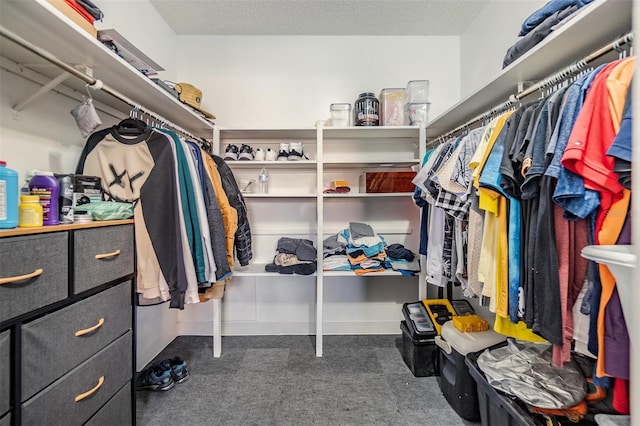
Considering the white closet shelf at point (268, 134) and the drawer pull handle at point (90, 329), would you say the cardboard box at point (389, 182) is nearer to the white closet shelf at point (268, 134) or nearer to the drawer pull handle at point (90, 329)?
the white closet shelf at point (268, 134)

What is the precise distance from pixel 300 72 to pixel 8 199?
2.13m

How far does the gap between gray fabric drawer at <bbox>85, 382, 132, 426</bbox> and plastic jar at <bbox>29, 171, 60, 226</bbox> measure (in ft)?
2.37

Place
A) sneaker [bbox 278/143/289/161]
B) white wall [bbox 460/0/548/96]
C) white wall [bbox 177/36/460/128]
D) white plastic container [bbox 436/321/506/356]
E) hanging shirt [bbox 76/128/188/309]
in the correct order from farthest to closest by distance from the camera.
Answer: white wall [bbox 177/36/460/128] → sneaker [bbox 278/143/289/161] → white wall [bbox 460/0/548/96] → white plastic container [bbox 436/321/506/356] → hanging shirt [bbox 76/128/188/309]

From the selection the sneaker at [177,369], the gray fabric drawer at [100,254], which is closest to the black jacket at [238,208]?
the gray fabric drawer at [100,254]

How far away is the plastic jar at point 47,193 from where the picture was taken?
2.87 feet

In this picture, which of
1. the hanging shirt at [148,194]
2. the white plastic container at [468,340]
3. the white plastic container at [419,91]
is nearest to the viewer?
the hanging shirt at [148,194]

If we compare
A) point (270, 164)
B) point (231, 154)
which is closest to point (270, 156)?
point (270, 164)

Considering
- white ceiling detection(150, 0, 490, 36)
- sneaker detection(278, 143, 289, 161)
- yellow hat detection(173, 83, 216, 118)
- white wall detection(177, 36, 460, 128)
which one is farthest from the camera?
white wall detection(177, 36, 460, 128)

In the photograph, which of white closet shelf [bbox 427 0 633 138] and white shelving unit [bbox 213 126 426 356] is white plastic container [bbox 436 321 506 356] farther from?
white closet shelf [bbox 427 0 633 138]

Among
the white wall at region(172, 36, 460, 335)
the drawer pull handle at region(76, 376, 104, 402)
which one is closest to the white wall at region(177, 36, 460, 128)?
the white wall at region(172, 36, 460, 335)

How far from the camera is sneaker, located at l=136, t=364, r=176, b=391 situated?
1607 mm

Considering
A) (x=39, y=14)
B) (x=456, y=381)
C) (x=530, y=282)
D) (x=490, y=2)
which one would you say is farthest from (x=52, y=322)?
(x=490, y=2)

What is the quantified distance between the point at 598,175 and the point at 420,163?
1.40m

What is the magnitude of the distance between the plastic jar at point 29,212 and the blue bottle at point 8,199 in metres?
0.03
